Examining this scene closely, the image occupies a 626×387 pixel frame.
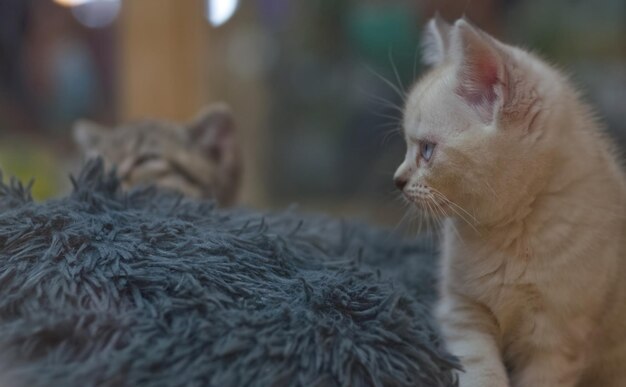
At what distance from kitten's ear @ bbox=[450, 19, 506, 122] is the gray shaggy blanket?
29cm

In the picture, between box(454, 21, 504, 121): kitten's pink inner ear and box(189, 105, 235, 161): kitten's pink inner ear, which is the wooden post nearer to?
box(189, 105, 235, 161): kitten's pink inner ear

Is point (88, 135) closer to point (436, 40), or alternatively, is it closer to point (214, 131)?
point (214, 131)

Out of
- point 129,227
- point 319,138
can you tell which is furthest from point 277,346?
point 319,138

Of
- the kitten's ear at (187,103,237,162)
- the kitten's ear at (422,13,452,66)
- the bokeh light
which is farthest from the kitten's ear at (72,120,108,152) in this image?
the kitten's ear at (422,13,452,66)

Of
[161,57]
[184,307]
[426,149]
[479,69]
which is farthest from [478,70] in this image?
[161,57]

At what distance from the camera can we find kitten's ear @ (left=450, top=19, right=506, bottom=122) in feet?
3.22

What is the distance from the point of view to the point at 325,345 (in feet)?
2.76

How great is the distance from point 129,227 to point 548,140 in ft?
1.97

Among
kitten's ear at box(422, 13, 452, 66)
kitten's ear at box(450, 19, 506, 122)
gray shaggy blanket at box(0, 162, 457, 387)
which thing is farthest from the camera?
kitten's ear at box(422, 13, 452, 66)

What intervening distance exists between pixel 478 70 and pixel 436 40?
26cm

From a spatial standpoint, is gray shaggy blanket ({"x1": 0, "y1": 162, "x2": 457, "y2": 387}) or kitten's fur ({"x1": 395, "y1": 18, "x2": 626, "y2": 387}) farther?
kitten's fur ({"x1": 395, "y1": 18, "x2": 626, "y2": 387})

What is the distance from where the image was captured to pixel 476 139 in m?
1.00

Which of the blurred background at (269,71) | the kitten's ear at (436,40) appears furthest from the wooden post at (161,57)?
the kitten's ear at (436,40)

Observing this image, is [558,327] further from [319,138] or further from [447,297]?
[319,138]
